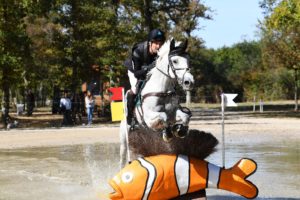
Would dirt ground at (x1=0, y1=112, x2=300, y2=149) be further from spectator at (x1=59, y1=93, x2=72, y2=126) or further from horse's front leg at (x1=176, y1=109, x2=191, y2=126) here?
horse's front leg at (x1=176, y1=109, x2=191, y2=126)

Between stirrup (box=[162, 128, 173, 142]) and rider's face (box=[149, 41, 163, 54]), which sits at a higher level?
rider's face (box=[149, 41, 163, 54])

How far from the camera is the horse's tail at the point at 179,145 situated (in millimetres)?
7109

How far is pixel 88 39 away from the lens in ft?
110

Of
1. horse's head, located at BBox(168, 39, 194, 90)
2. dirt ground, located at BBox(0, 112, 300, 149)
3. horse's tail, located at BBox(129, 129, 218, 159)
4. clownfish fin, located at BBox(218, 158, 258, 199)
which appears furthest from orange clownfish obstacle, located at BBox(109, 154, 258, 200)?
dirt ground, located at BBox(0, 112, 300, 149)

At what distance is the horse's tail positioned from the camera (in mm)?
7109

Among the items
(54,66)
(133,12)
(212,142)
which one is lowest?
(212,142)

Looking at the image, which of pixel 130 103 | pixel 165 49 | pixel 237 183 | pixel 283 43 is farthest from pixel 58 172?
pixel 283 43

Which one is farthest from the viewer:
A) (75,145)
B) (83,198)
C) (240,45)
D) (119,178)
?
(240,45)

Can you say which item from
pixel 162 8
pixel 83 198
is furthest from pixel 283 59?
pixel 83 198

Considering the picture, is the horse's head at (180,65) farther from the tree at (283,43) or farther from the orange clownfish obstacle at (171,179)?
the tree at (283,43)

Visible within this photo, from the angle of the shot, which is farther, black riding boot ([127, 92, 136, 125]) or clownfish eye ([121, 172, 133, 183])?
black riding boot ([127, 92, 136, 125])

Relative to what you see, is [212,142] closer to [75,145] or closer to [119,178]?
[119,178]

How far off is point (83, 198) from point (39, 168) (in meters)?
4.41

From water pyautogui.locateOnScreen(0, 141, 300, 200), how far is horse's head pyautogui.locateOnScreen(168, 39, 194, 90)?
263 centimetres
